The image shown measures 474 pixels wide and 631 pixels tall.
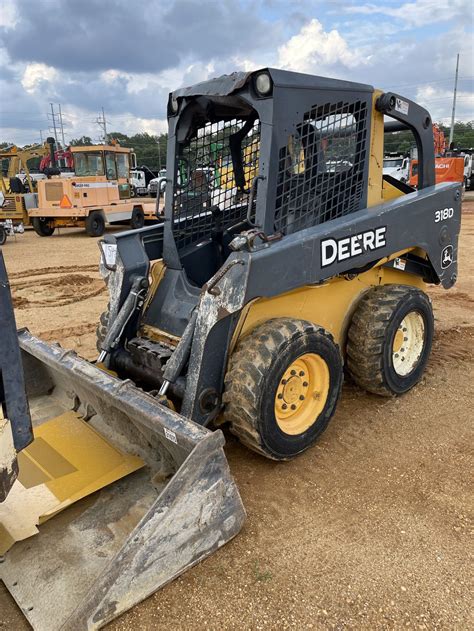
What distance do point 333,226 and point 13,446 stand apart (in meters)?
2.18

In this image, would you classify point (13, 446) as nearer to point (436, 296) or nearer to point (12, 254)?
point (436, 296)

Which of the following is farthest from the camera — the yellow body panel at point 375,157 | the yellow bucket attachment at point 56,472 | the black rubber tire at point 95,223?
the black rubber tire at point 95,223

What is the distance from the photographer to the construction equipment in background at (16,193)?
1527 cm

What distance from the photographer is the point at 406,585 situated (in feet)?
7.76

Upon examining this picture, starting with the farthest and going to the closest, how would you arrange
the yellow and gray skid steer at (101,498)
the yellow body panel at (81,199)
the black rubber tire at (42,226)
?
1. the black rubber tire at (42,226)
2. the yellow body panel at (81,199)
3. the yellow and gray skid steer at (101,498)

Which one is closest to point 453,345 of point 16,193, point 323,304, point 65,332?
point 323,304

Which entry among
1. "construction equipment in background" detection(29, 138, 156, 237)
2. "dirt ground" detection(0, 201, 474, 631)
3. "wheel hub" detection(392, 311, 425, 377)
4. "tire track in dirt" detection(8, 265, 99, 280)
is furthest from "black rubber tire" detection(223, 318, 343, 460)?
"construction equipment in background" detection(29, 138, 156, 237)

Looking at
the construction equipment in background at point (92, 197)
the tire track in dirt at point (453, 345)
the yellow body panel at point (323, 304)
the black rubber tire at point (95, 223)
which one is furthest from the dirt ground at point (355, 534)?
the black rubber tire at point (95, 223)

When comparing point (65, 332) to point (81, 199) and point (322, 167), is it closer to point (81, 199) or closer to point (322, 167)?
point (322, 167)

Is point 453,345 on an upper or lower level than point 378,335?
lower

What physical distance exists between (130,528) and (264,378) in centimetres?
99

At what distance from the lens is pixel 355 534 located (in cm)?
268

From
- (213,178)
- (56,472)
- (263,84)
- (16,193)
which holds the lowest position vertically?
(56,472)

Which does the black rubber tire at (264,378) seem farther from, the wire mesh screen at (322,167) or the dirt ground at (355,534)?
the wire mesh screen at (322,167)
